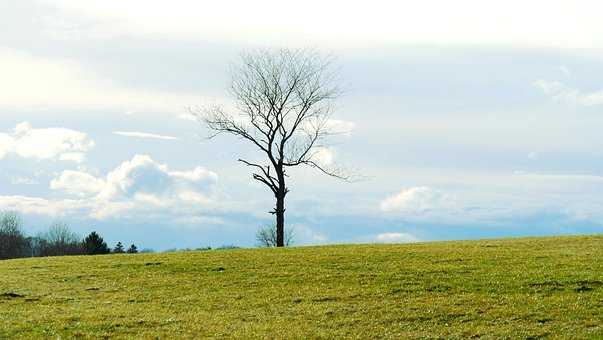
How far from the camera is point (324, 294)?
96.3 ft

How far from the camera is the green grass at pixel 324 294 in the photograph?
2411 centimetres

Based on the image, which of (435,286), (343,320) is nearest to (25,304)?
(343,320)

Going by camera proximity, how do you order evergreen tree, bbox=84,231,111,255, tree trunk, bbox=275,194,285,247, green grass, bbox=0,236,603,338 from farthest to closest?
1. evergreen tree, bbox=84,231,111,255
2. tree trunk, bbox=275,194,285,247
3. green grass, bbox=0,236,603,338

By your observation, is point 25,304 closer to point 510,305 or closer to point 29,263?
point 29,263

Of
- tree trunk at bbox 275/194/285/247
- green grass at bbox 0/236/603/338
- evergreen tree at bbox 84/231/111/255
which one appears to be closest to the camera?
green grass at bbox 0/236/603/338

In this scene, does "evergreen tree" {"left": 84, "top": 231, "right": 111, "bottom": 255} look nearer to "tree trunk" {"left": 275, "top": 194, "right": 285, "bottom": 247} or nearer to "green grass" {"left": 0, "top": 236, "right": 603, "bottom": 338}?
"tree trunk" {"left": 275, "top": 194, "right": 285, "bottom": 247}

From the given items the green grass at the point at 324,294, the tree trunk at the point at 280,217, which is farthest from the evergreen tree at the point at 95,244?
the green grass at the point at 324,294

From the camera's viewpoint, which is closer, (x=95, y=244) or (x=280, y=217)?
(x=280, y=217)

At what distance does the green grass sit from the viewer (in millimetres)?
24109

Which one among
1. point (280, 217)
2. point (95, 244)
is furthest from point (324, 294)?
point (95, 244)

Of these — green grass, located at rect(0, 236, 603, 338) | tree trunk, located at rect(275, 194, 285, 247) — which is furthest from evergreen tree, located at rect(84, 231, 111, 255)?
green grass, located at rect(0, 236, 603, 338)

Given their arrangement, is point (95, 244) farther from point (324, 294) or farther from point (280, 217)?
point (324, 294)

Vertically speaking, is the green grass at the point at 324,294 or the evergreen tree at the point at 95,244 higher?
the evergreen tree at the point at 95,244

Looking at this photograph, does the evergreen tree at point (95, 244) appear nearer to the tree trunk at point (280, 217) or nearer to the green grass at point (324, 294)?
the tree trunk at point (280, 217)
